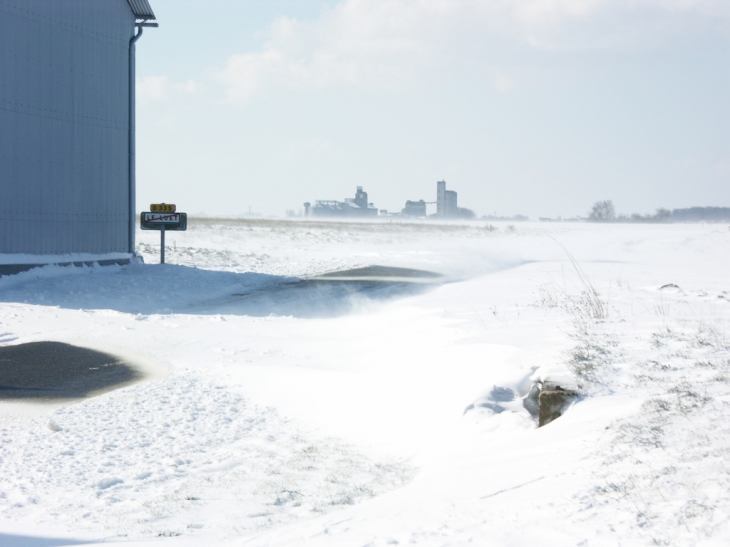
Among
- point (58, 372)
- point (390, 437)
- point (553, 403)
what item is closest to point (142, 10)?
point (58, 372)

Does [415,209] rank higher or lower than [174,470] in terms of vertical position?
higher

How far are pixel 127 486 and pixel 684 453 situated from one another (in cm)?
388

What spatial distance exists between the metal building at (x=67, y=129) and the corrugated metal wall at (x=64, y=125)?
0.03m

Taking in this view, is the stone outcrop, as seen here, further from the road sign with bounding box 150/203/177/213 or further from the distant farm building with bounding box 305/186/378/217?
the distant farm building with bounding box 305/186/378/217

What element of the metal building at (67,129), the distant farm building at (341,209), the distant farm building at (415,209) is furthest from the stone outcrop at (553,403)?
the distant farm building at (415,209)

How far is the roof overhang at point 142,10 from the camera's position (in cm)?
2064

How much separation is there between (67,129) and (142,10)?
4889 millimetres

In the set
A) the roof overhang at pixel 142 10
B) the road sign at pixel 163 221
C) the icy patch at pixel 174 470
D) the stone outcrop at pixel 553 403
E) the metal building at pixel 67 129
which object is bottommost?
the icy patch at pixel 174 470

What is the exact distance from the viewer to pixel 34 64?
687 inches

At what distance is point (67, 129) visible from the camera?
18.4m

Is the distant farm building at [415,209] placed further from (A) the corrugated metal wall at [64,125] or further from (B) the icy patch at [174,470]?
(B) the icy patch at [174,470]

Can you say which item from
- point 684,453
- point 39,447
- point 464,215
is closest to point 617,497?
point 684,453

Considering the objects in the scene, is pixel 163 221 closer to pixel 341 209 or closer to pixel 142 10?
pixel 142 10

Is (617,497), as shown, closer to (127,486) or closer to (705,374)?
(705,374)
